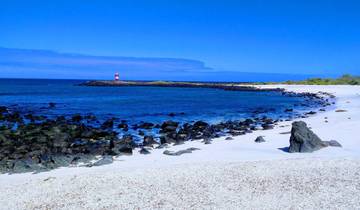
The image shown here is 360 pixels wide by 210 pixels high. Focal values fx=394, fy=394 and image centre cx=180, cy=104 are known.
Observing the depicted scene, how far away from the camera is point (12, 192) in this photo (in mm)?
10219

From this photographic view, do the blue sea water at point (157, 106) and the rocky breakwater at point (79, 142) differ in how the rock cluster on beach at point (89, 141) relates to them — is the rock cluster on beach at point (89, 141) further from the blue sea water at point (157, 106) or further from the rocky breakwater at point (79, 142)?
the blue sea water at point (157, 106)

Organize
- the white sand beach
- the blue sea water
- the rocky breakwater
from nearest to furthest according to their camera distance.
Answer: the white sand beach → the rocky breakwater → the blue sea water

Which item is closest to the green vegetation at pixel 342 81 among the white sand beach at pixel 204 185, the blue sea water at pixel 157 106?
the blue sea water at pixel 157 106

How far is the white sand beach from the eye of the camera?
8.85 m

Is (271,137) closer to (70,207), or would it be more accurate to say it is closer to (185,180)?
(185,180)

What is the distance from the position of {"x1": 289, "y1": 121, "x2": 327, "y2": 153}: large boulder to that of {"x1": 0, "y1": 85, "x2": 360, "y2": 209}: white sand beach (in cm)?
44

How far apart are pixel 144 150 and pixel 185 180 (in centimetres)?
598

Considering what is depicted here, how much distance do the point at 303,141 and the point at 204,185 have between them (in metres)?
5.76

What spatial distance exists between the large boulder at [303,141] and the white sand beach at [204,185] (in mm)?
438

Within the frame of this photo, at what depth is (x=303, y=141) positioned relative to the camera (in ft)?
46.8

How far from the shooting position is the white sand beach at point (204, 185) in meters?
8.85

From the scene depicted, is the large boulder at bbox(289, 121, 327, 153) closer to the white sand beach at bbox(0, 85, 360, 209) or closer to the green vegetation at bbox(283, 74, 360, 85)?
the white sand beach at bbox(0, 85, 360, 209)

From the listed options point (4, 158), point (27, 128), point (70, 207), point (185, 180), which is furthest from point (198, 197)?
point (27, 128)

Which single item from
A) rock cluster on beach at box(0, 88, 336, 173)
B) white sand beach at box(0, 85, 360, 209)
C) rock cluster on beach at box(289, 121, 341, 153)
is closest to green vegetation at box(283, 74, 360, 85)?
rock cluster on beach at box(0, 88, 336, 173)
